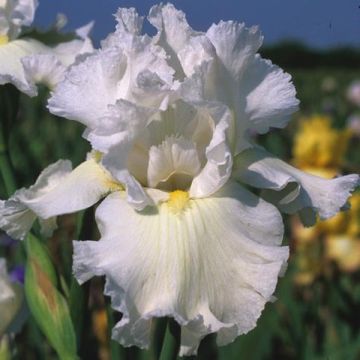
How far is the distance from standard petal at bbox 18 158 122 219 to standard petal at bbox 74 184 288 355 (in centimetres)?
3

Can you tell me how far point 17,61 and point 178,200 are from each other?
16.6 inches

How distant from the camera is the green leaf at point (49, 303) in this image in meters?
0.96

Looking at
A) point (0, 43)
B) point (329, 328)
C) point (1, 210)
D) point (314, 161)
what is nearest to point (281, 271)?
point (1, 210)

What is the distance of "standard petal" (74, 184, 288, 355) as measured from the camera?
0.73m

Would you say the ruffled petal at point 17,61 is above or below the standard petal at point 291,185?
below

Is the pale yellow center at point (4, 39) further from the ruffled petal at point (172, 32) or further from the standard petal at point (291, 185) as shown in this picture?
the standard petal at point (291, 185)

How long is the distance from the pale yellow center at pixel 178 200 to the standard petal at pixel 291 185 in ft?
0.21

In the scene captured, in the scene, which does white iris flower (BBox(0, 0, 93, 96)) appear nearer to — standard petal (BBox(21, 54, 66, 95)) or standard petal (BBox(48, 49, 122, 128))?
standard petal (BBox(21, 54, 66, 95))

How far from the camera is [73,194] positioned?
82cm

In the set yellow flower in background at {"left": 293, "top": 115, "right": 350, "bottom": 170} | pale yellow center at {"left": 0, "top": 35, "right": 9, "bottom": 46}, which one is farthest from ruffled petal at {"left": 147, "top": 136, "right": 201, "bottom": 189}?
yellow flower in background at {"left": 293, "top": 115, "right": 350, "bottom": 170}

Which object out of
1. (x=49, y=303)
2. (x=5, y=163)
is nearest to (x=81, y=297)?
(x=49, y=303)

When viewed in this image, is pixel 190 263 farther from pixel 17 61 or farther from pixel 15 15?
pixel 15 15

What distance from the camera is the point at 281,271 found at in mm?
792

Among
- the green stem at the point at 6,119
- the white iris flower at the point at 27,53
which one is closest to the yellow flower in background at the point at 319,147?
the white iris flower at the point at 27,53
